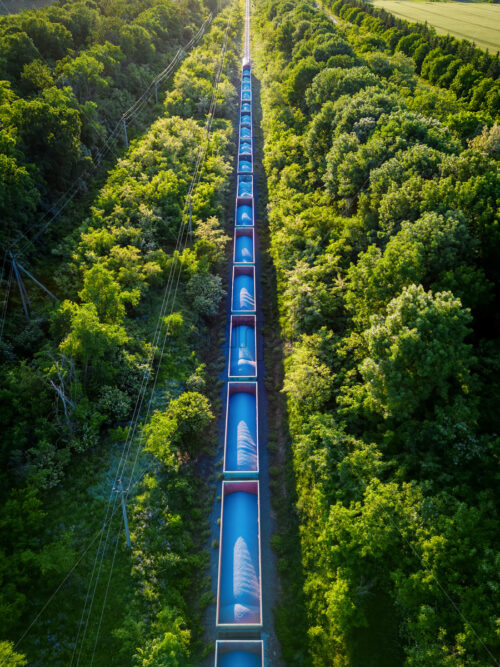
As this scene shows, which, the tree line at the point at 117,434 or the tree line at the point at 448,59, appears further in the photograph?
the tree line at the point at 448,59

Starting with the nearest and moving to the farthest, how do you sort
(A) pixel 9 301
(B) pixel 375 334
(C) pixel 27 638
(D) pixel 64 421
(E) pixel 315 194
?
(C) pixel 27 638, (B) pixel 375 334, (D) pixel 64 421, (A) pixel 9 301, (E) pixel 315 194

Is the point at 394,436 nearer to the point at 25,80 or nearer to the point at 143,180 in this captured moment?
the point at 143,180

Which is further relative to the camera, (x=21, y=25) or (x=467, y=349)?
(x=21, y=25)

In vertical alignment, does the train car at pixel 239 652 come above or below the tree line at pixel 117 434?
below

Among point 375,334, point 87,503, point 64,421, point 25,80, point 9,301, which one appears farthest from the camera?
point 25,80

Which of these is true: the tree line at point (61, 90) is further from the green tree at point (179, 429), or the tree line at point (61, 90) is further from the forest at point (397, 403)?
the forest at point (397, 403)

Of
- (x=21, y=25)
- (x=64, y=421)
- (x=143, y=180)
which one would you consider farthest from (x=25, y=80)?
(x=64, y=421)

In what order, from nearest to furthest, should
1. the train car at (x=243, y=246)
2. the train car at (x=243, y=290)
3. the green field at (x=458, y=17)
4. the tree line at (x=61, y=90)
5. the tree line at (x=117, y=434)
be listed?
the tree line at (x=117, y=434)
the tree line at (x=61, y=90)
the train car at (x=243, y=290)
the train car at (x=243, y=246)
the green field at (x=458, y=17)

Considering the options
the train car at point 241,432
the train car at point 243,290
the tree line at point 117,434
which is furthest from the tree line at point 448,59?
the train car at point 241,432
